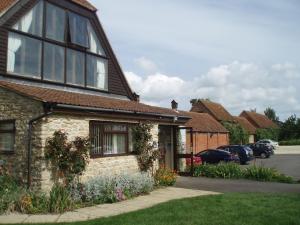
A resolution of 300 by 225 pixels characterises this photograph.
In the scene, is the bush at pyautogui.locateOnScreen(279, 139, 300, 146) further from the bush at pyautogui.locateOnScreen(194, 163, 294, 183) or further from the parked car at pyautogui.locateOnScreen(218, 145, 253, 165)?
the bush at pyautogui.locateOnScreen(194, 163, 294, 183)

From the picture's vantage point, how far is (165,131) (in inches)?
907

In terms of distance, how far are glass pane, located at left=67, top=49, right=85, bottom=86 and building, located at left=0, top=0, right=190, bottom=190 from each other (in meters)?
0.01

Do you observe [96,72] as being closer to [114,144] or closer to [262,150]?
[114,144]

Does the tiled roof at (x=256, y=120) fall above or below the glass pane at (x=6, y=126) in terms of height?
above

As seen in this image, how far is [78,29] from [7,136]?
7.16 m

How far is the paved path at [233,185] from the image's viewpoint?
16.9 m

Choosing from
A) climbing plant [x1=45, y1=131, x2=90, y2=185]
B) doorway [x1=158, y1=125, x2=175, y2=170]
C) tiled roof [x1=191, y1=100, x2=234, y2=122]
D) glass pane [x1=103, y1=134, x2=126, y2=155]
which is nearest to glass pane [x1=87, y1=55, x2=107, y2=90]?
glass pane [x1=103, y1=134, x2=126, y2=155]

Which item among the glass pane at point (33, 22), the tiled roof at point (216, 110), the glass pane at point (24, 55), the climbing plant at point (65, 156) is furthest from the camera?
the tiled roof at point (216, 110)

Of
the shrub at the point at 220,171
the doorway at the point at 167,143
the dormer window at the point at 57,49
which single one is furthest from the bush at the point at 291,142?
the dormer window at the point at 57,49

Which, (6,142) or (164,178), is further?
(164,178)

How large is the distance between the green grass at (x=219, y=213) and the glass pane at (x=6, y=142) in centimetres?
540

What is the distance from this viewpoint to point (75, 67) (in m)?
19.4

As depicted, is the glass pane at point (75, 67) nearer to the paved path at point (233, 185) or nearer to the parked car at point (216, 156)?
the paved path at point (233, 185)

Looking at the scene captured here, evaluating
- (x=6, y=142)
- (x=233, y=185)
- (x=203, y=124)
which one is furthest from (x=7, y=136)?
(x=203, y=124)
